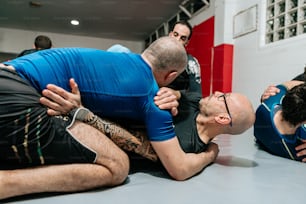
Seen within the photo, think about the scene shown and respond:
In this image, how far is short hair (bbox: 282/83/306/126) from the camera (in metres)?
1.29

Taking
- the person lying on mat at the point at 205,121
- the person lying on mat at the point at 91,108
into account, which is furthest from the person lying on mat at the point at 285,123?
the person lying on mat at the point at 91,108

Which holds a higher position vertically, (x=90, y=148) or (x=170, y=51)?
(x=170, y=51)

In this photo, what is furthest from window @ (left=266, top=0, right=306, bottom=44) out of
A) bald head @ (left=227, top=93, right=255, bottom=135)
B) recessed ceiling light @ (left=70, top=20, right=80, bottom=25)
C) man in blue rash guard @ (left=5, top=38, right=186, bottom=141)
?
recessed ceiling light @ (left=70, top=20, right=80, bottom=25)

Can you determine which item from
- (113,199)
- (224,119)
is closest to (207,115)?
→ (224,119)

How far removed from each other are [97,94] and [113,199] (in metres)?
0.33

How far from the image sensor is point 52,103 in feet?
2.79

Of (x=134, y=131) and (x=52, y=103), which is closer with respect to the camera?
(x=52, y=103)

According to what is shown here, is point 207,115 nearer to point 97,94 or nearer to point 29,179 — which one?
point 97,94

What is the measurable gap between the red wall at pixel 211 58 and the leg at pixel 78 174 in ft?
7.54

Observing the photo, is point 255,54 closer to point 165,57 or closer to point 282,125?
point 282,125

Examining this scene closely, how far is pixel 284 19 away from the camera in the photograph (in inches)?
89.2

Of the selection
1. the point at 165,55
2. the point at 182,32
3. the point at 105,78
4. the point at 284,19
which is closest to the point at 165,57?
the point at 165,55

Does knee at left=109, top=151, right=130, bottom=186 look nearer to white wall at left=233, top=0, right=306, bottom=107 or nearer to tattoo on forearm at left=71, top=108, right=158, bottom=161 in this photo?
tattoo on forearm at left=71, top=108, right=158, bottom=161

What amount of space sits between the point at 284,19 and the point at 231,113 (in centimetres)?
160
